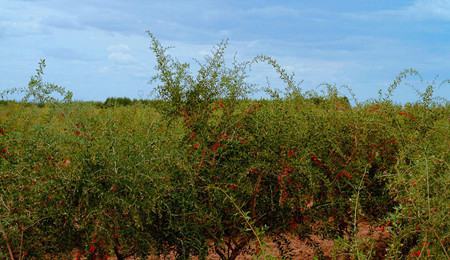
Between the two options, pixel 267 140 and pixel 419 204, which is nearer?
pixel 419 204

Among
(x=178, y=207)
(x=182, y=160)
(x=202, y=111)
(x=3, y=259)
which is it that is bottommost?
(x=3, y=259)

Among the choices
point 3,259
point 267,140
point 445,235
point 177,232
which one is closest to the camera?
point 445,235

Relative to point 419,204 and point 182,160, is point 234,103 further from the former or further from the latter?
point 419,204

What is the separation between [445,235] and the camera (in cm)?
351

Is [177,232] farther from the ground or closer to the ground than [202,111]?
closer to the ground

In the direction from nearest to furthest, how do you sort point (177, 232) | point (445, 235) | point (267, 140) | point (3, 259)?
point (445, 235)
point (3, 259)
point (177, 232)
point (267, 140)

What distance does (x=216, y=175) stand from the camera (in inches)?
166

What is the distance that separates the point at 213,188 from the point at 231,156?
33 centimetres

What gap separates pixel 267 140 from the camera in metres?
4.39

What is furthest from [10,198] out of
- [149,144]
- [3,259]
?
[149,144]

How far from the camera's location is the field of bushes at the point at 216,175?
11.8ft

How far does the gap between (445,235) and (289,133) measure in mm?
1284

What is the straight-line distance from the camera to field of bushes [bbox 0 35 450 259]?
3.60 metres

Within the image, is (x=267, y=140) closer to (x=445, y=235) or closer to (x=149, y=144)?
(x=149, y=144)
